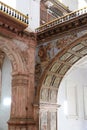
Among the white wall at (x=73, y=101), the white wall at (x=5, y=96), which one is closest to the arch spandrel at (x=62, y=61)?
the white wall at (x=5, y=96)

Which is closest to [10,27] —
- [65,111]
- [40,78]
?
[40,78]

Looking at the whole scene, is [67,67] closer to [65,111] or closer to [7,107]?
[7,107]

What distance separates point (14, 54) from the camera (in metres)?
9.18

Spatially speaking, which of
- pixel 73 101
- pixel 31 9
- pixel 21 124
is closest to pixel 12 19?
pixel 31 9

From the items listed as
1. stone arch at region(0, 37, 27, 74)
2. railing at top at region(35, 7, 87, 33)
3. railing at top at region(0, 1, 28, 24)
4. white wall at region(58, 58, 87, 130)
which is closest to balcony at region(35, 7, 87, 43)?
railing at top at region(35, 7, 87, 33)

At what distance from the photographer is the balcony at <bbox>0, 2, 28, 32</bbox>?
8.35m

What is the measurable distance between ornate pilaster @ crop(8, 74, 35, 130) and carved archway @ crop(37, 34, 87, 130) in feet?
1.77

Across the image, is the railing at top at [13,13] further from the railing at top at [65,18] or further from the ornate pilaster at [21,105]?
the ornate pilaster at [21,105]

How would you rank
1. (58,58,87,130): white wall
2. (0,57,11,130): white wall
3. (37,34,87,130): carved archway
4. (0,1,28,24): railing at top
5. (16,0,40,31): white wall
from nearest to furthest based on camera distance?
(0,1,28,24): railing at top → (37,34,87,130): carved archway → (16,0,40,31): white wall → (0,57,11,130): white wall → (58,58,87,130): white wall

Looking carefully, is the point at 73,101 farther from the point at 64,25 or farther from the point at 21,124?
the point at 64,25

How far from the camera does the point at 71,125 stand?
13.2m

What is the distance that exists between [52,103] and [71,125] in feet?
13.0

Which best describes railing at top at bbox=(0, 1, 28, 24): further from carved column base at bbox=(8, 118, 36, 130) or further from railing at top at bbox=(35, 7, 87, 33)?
carved column base at bbox=(8, 118, 36, 130)

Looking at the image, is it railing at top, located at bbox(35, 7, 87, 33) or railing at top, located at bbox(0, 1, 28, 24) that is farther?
railing at top, located at bbox(35, 7, 87, 33)
